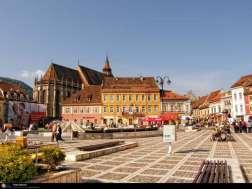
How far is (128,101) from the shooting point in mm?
77938

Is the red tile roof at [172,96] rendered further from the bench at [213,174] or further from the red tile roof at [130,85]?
the bench at [213,174]

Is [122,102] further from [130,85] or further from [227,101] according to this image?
[227,101]

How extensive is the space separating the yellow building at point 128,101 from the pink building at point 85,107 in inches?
67.5

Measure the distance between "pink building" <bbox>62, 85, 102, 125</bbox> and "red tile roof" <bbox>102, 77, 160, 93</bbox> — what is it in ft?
11.3

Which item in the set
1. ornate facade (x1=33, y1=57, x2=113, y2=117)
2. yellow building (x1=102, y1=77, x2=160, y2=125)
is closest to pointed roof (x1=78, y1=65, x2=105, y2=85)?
ornate facade (x1=33, y1=57, x2=113, y2=117)

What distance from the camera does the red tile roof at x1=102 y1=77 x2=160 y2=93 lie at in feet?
254

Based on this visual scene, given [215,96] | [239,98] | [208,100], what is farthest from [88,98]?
[208,100]

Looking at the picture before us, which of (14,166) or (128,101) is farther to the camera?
(128,101)

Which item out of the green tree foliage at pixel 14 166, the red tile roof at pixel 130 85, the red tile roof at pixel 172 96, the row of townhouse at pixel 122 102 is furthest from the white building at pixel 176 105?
the green tree foliage at pixel 14 166

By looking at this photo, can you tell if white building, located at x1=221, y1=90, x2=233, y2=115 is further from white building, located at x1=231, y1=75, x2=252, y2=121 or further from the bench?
the bench

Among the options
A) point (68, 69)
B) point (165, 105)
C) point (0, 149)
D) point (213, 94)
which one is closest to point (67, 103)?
point (165, 105)

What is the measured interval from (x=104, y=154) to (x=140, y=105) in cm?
6190

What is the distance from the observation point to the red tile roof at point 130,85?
3054 inches

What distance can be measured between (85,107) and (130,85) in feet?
37.8
